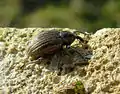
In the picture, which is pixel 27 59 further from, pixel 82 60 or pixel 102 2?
pixel 102 2

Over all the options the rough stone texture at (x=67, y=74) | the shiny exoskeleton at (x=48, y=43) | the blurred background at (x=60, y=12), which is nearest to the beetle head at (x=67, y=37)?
the shiny exoskeleton at (x=48, y=43)

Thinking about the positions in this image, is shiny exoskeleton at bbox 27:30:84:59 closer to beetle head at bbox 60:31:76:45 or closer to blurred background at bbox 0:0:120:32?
beetle head at bbox 60:31:76:45

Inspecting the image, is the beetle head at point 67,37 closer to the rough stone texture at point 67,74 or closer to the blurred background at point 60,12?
the rough stone texture at point 67,74

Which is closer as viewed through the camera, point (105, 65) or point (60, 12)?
point (105, 65)

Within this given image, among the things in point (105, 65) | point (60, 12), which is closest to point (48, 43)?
point (105, 65)

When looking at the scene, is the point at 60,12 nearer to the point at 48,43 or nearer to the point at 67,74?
the point at 48,43
